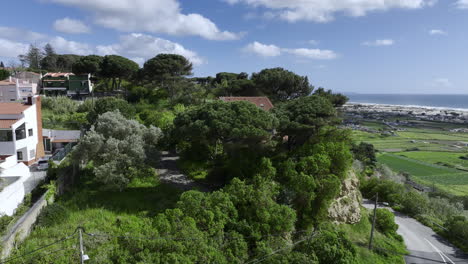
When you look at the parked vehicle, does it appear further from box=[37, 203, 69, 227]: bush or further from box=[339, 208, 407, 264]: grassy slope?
box=[339, 208, 407, 264]: grassy slope

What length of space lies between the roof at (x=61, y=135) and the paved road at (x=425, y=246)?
3113 cm

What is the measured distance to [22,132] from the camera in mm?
21766

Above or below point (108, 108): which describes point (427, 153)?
below

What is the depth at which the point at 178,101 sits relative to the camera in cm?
3994

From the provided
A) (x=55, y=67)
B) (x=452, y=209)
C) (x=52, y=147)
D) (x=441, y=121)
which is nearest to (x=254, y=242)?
(x=52, y=147)

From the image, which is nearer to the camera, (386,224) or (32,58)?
(386,224)

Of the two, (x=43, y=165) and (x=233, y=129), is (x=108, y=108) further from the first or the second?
(x=233, y=129)

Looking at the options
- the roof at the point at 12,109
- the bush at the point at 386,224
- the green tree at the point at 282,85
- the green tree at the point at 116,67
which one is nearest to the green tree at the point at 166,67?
the green tree at the point at 116,67

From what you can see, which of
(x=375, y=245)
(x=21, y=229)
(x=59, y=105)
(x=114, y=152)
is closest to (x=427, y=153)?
(x=375, y=245)

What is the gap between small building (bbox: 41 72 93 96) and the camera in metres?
48.3

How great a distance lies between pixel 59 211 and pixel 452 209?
3644 cm

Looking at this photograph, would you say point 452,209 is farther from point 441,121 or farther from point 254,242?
point 441,121

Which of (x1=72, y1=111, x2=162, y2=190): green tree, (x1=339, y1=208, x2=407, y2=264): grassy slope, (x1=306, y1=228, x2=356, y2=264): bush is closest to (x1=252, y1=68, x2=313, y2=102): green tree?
(x1=339, y1=208, x2=407, y2=264): grassy slope

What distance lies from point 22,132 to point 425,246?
32.4m
